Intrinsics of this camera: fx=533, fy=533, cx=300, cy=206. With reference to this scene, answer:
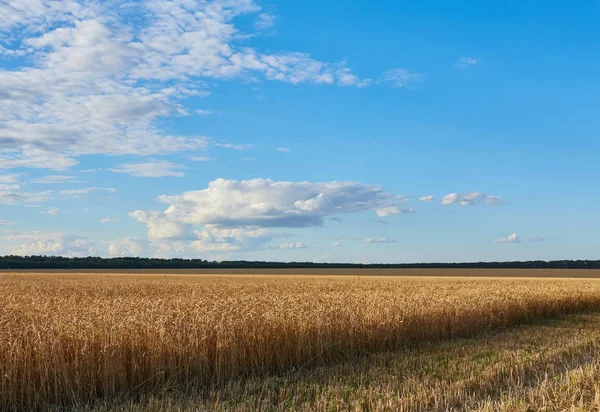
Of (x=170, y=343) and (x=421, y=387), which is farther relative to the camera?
(x=170, y=343)

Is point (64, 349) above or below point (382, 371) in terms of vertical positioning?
above

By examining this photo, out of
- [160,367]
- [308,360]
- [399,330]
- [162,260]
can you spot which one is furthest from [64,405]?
[162,260]

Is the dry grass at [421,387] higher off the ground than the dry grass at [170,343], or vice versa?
the dry grass at [170,343]

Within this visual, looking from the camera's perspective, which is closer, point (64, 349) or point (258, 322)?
point (64, 349)

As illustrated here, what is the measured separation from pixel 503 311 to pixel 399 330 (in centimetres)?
775

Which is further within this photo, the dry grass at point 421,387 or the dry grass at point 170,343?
the dry grass at point 170,343

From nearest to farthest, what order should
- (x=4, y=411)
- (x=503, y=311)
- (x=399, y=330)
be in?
(x=4, y=411), (x=399, y=330), (x=503, y=311)

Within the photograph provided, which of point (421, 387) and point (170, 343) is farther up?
point (170, 343)

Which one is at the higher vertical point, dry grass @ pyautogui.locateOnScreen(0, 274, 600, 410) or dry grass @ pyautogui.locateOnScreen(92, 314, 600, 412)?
dry grass @ pyautogui.locateOnScreen(0, 274, 600, 410)

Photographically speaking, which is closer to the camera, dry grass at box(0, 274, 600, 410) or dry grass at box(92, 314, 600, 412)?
dry grass at box(92, 314, 600, 412)

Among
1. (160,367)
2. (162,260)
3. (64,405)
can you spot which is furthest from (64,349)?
(162,260)

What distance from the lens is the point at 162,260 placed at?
131 metres

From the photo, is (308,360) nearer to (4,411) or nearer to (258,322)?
(258,322)

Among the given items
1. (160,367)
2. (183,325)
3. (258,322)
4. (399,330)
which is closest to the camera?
(160,367)
